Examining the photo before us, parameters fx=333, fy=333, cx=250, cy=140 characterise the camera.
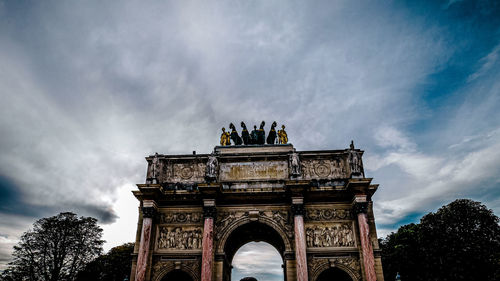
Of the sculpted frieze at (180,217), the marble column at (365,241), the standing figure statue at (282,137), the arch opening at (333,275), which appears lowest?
the arch opening at (333,275)

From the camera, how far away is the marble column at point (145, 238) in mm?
16359

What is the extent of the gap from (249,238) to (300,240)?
4.86 metres

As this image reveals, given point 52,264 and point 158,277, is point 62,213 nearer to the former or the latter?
point 52,264

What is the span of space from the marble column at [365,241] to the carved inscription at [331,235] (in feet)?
2.56

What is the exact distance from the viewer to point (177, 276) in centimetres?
1817

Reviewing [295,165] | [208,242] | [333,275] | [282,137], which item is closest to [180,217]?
[208,242]

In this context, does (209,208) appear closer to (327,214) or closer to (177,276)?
(177,276)

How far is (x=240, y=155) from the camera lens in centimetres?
1922

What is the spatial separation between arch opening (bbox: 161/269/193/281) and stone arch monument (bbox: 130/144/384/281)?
67mm

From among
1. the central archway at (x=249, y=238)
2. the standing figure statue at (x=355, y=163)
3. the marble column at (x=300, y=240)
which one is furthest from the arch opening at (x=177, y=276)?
the standing figure statue at (x=355, y=163)

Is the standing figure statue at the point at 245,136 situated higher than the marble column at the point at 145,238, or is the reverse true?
the standing figure statue at the point at 245,136

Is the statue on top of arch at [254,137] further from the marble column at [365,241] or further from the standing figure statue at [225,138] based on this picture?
the marble column at [365,241]

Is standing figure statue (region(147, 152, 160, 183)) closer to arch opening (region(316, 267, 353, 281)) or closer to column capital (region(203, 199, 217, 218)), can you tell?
column capital (region(203, 199, 217, 218))

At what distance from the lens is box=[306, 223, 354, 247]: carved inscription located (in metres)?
17.1
